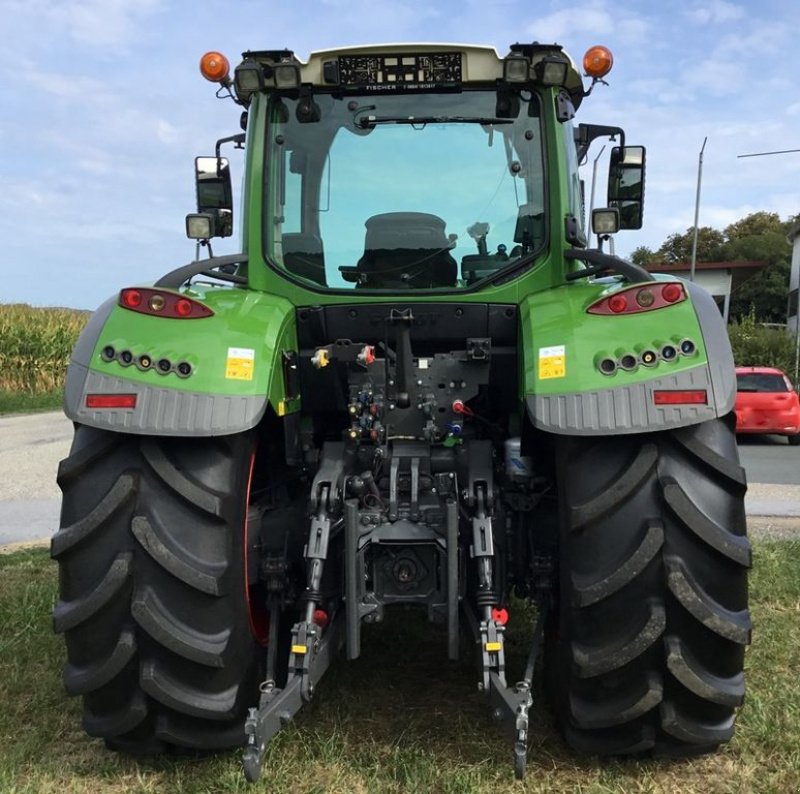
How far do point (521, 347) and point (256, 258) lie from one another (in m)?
1.20

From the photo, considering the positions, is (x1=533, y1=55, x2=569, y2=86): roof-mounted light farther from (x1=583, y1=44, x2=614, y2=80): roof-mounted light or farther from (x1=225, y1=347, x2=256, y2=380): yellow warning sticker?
(x1=225, y1=347, x2=256, y2=380): yellow warning sticker

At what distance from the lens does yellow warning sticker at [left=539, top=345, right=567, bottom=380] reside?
2686 millimetres

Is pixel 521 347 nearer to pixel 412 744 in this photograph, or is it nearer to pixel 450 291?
pixel 450 291

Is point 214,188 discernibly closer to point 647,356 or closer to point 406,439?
point 406,439

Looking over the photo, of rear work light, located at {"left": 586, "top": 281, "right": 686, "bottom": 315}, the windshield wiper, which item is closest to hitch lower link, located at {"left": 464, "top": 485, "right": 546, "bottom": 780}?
rear work light, located at {"left": 586, "top": 281, "right": 686, "bottom": 315}

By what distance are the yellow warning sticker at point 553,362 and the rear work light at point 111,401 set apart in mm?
1325

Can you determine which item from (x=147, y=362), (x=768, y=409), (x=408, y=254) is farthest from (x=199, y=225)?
(x=768, y=409)

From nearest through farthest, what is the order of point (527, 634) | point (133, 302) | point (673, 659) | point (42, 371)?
point (673, 659), point (133, 302), point (527, 634), point (42, 371)

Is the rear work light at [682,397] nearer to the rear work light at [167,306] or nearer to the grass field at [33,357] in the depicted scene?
the rear work light at [167,306]

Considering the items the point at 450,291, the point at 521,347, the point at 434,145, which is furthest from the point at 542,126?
the point at 521,347

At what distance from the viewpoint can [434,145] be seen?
351 centimetres

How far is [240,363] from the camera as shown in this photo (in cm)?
277

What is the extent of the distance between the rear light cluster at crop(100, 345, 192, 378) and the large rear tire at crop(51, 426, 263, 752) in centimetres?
23

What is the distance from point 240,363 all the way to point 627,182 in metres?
2.19
